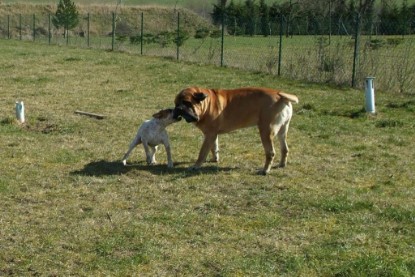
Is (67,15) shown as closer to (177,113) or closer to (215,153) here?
(215,153)

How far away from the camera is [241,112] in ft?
24.3

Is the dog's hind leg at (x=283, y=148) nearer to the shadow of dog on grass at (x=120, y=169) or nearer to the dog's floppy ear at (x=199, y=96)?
the shadow of dog on grass at (x=120, y=169)

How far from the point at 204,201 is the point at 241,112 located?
5.24ft

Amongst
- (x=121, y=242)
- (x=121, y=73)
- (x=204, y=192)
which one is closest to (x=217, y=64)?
(x=121, y=73)

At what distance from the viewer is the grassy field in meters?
4.71

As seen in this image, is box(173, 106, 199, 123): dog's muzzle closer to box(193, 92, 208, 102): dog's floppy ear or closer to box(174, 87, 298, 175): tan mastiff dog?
box(174, 87, 298, 175): tan mastiff dog

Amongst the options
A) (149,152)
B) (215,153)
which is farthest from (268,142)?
(149,152)

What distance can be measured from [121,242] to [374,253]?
6.83ft

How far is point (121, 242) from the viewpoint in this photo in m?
5.05

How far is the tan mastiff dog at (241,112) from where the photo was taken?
7273mm

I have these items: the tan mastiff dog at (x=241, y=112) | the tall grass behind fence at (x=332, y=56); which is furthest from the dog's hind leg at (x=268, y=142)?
the tall grass behind fence at (x=332, y=56)

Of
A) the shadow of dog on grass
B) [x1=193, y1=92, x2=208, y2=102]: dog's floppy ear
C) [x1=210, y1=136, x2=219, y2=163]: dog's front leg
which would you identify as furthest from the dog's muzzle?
[x1=210, y1=136, x2=219, y2=163]: dog's front leg

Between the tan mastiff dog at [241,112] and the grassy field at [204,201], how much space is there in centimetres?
42

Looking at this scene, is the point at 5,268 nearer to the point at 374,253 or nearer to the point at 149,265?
the point at 149,265
